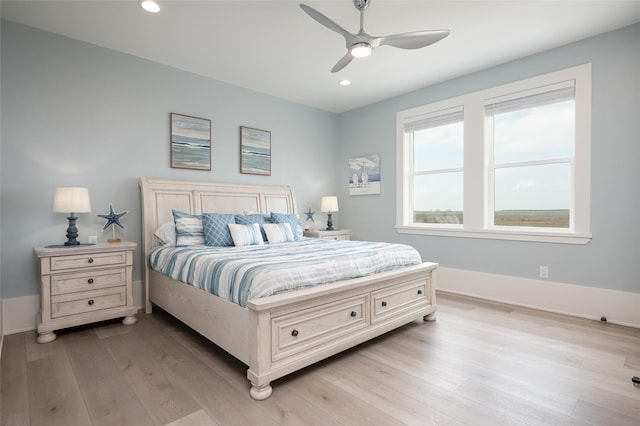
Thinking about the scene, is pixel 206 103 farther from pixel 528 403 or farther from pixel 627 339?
pixel 627 339

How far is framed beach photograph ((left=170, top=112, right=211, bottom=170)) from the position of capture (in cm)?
384

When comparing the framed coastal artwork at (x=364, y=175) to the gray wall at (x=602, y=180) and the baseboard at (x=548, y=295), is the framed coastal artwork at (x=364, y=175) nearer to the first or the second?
the gray wall at (x=602, y=180)

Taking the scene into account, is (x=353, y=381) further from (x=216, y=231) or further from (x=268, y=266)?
(x=216, y=231)

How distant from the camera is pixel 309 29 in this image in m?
2.97

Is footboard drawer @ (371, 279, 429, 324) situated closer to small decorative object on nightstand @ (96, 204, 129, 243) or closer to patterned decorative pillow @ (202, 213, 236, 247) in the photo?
patterned decorative pillow @ (202, 213, 236, 247)

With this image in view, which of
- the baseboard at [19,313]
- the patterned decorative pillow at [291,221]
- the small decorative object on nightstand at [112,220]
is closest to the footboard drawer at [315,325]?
the patterned decorative pillow at [291,221]

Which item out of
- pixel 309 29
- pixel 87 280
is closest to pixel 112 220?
pixel 87 280

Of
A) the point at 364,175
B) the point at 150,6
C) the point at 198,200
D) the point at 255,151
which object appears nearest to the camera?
the point at 150,6

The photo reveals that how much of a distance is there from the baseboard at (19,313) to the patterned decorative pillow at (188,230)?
133 centimetres

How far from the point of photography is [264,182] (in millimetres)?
4691

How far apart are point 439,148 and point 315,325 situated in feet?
10.7

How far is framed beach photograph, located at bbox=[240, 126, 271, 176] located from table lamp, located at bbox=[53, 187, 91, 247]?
1920 millimetres

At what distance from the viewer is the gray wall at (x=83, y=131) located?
291 cm

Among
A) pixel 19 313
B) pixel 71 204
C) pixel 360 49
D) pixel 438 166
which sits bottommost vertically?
pixel 19 313
